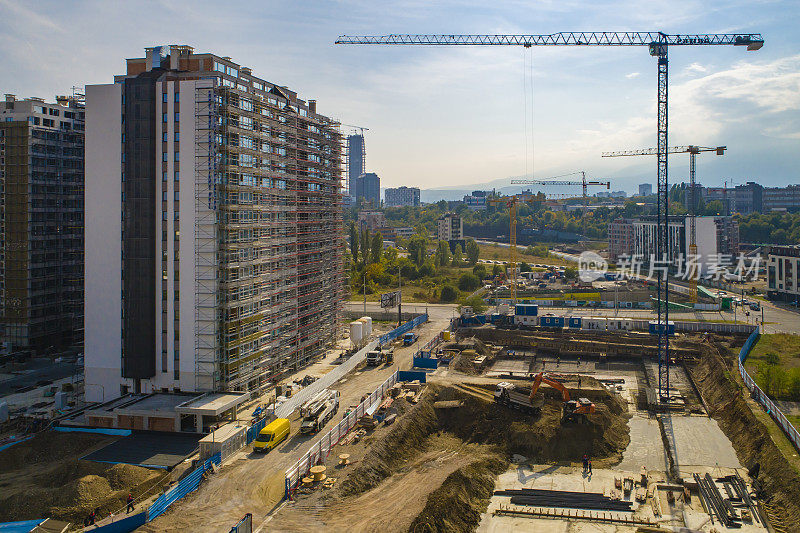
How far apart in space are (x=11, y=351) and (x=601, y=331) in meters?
52.5

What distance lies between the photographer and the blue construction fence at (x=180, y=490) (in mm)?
22344

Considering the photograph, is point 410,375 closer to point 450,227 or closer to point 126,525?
point 126,525

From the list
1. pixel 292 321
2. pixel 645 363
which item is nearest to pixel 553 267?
pixel 645 363

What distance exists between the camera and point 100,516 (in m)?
23.2

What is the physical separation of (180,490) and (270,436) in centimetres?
512

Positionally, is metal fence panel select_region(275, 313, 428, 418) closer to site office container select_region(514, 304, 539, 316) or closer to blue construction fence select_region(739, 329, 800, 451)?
site office container select_region(514, 304, 539, 316)

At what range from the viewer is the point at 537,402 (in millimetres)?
33469

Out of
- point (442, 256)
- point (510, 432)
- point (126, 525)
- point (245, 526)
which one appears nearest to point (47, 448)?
point (126, 525)

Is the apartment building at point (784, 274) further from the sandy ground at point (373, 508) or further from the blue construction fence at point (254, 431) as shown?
the blue construction fence at point (254, 431)

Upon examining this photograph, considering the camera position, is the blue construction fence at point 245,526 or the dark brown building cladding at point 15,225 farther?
the dark brown building cladding at point 15,225

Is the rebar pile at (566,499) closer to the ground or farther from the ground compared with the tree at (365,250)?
closer to the ground

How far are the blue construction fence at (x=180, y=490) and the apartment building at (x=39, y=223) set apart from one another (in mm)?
29792

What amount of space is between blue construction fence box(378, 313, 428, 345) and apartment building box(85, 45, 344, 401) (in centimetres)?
1630

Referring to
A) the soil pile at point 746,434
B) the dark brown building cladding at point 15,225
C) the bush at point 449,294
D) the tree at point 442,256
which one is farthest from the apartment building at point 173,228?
the tree at point 442,256
